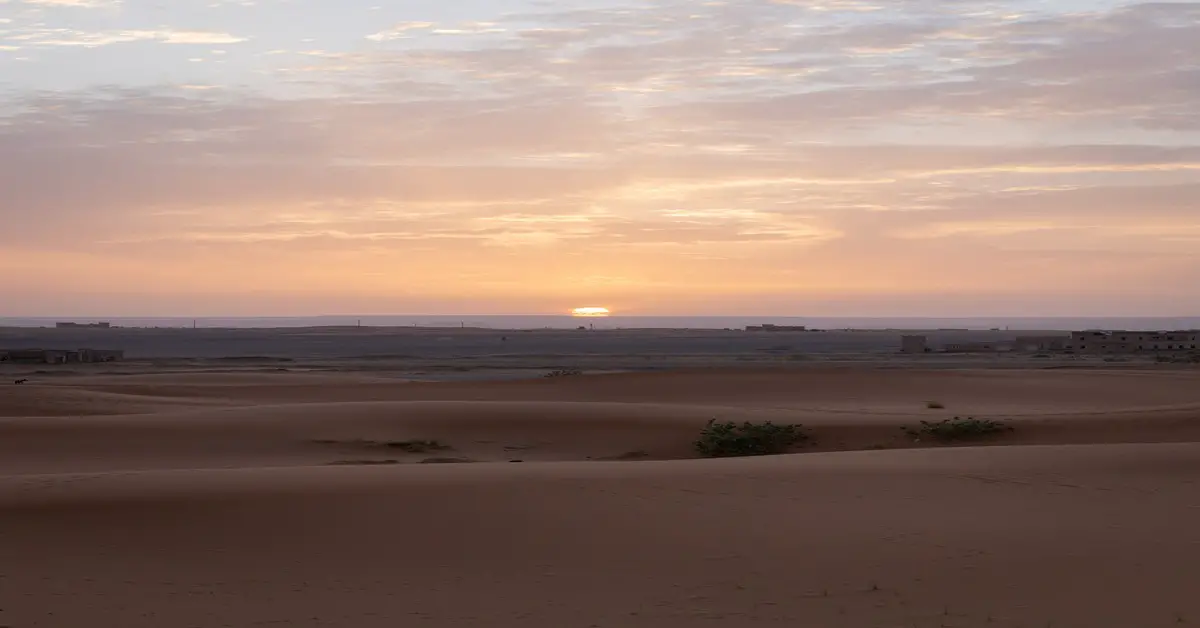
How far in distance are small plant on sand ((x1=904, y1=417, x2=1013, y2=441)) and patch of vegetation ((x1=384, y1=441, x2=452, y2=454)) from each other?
8.50 metres

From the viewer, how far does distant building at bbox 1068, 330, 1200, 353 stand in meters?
72.7

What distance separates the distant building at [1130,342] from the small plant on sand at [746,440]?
56.9 metres

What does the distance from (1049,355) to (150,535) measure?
64.5m

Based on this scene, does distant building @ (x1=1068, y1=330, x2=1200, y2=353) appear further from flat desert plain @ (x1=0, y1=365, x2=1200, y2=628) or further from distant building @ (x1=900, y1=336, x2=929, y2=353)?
flat desert plain @ (x1=0, y1=365, x2=1200, y2=628)

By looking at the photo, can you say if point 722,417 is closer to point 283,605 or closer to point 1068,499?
point 1068,499

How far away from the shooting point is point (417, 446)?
2184 centimetres

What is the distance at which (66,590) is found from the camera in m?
8.85

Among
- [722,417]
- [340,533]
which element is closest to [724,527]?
[340,533]

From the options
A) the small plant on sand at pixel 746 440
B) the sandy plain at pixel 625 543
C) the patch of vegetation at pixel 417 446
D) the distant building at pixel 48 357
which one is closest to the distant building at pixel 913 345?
the distant building at pixel 48 357

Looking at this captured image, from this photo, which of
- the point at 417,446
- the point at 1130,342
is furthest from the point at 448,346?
the point at 417,446

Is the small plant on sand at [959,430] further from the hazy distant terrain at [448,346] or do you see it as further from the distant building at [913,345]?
the distant building at [913,345]

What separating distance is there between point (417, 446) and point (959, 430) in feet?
31.5

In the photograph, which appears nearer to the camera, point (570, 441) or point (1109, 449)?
point (1109, 449)

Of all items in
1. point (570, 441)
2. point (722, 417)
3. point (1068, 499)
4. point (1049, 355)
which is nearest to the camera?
point (1068, 499)
